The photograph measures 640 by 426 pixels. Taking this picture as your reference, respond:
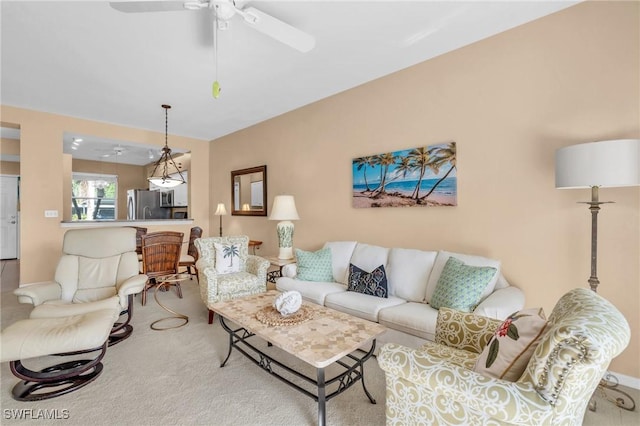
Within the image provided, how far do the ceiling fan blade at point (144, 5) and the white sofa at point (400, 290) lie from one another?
8.23ft

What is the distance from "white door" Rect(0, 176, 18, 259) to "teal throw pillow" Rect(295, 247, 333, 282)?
818 cm

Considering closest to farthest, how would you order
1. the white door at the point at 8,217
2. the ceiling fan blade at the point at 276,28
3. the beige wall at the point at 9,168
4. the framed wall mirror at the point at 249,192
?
1. the ceiling fan blade at the point at 276,28
2. the framed wall mirror at the point at 249,192
3. the beige wall at the point at 9,168
4. the white door at the point at 8,217

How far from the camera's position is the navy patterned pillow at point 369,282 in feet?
9.18

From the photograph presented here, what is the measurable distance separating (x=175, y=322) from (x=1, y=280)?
13.8 feet

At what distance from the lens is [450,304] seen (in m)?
2.25

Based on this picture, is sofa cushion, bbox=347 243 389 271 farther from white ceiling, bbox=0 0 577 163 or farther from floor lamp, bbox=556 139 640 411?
white ceiling, bbox=0 0 577 163

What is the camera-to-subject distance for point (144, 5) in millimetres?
1758

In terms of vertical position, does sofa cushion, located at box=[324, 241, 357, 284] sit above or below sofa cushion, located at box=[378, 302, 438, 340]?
above

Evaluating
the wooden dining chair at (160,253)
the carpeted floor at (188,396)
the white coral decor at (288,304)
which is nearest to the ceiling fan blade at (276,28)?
the white coral decor at (288,304)

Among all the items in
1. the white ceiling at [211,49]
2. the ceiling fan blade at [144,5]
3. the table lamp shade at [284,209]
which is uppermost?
the white ceiling at [211,49]

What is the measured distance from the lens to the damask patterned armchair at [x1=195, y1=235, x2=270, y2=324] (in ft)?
10.4

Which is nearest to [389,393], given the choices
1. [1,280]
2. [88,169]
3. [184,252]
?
[184,252]

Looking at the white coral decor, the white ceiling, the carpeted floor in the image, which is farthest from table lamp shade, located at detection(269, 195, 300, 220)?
the white coral decor

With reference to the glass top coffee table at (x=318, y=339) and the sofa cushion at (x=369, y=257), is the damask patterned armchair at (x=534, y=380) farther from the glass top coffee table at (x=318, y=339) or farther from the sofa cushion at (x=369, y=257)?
the sofa cushion at (x=369, y=257)
